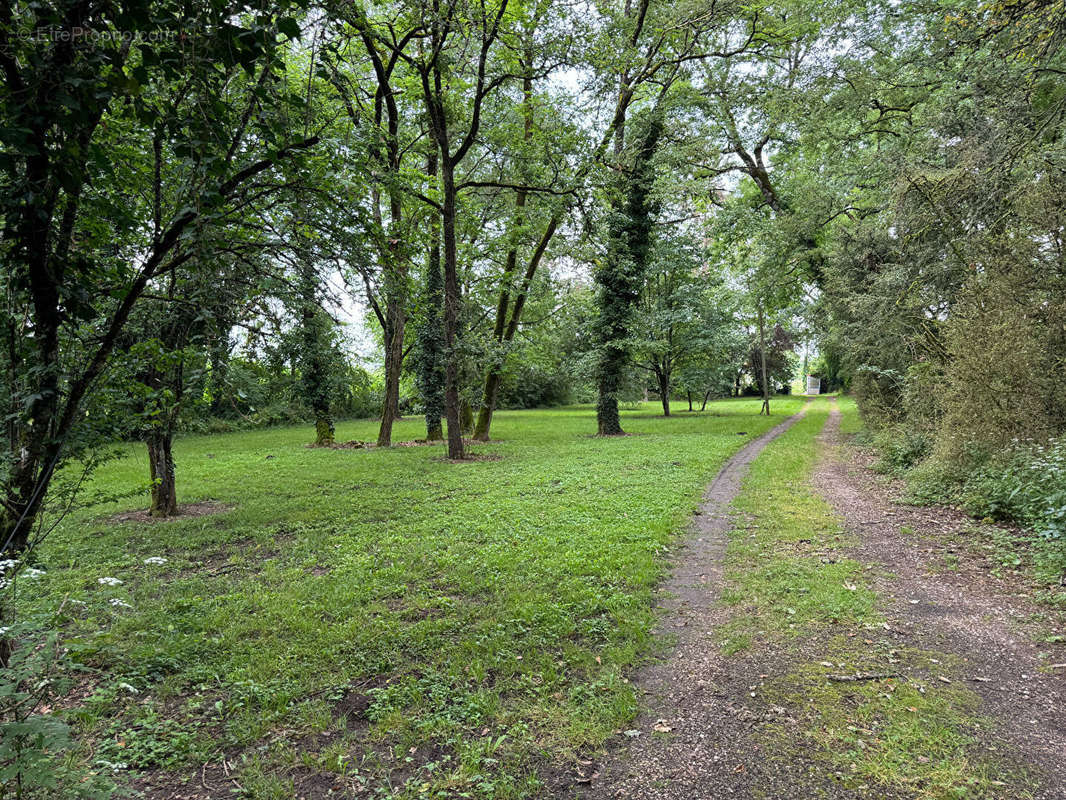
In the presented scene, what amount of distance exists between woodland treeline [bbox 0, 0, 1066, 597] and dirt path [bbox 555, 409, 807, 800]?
317 cm

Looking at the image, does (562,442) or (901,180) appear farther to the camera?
(562,442)

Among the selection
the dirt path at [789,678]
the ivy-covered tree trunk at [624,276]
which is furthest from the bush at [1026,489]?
the ivy-covered tree trunk at [624,276]

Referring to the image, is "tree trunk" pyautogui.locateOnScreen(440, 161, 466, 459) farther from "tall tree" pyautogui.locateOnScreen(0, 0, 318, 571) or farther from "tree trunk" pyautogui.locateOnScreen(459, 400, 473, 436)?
"tall tree" pyautogui.locateOnScreen(0, 0, 318, 571)

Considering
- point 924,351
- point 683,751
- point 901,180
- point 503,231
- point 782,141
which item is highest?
point 782,141

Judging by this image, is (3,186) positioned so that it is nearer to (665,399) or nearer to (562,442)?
(562,442)

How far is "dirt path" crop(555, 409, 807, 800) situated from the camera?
2.36 meters

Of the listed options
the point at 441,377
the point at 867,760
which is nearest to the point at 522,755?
the point at 867,760

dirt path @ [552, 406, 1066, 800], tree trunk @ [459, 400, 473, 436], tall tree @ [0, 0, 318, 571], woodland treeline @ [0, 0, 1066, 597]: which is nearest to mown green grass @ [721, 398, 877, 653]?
dirt path @ [552, 406, 1066, 800]

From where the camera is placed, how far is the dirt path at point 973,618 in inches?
102

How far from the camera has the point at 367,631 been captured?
12.5 ft

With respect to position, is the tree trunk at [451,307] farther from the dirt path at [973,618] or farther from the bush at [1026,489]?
the bush at [1026,489]

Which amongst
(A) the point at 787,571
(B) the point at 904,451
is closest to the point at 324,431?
(A) the point at 787,571

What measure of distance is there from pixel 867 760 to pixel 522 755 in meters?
1.77

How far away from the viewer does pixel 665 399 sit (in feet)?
93.4
